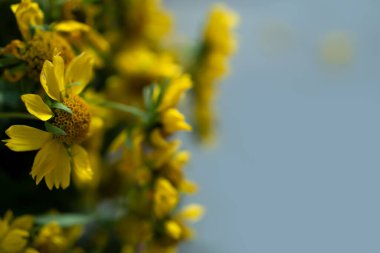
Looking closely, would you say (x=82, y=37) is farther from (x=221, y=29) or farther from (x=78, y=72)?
(x=221, y=29)

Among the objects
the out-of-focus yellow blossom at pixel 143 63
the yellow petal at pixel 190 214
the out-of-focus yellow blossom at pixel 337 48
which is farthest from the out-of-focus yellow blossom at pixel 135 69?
the out-of-focus yellow blossom at pixel 337 48

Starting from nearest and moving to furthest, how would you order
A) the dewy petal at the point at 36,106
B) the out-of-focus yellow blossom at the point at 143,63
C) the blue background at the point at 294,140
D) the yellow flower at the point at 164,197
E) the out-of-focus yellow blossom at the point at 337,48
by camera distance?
1. the dewy petal at the point at 36,106
2. the yellow flower at the point at 164,197
3. the out-of-focus yellow blossom at the point at 143,63
4. the blue background at the point at 294,140
5. the out-of-focus yellow blossom at the point at 337,48

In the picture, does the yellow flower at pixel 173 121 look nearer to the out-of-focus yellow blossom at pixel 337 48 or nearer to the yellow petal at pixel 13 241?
the yellow petal at pixel 13 241

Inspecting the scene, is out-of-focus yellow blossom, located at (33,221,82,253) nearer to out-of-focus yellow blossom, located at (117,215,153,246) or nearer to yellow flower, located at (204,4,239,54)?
out-of-focus yellow blossom, located at (117,215,153,246)

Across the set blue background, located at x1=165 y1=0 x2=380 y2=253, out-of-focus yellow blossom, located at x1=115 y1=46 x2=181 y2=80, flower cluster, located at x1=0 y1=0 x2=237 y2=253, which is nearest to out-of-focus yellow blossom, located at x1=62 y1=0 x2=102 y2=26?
flower cluster, located at x1=0 y1=0 x2=237 y2=253

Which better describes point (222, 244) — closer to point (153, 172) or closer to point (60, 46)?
point (153, 172)

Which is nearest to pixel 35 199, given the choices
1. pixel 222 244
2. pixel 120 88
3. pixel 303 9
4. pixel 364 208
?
pixel 120 88

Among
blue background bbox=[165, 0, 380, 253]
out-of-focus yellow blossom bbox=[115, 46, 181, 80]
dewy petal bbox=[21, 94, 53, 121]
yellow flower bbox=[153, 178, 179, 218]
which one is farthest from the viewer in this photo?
blue background bbox=[165, 0, 380, 253]
